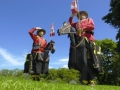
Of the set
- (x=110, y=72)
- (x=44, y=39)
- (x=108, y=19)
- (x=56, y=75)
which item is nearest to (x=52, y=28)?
(x=44, y=39)

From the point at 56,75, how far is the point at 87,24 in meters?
34.6

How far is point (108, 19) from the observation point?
2583cm

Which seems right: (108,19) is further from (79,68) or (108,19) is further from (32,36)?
(79,68)

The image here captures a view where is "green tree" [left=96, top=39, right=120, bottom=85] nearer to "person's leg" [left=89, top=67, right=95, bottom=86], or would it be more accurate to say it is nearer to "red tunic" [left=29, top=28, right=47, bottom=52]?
"red tunic" [left=29, top=28, right=47, bottom=52]

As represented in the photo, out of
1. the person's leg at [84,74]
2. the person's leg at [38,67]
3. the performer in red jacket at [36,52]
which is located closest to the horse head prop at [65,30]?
the person's leg at [84,74]

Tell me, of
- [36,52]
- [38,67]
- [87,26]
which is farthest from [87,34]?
[38,67]

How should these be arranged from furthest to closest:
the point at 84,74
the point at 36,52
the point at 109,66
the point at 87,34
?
the point at 109,66, the point at 36,52, the point at 87,34, the point at 84,74

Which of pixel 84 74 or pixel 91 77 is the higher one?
pixel 84 74

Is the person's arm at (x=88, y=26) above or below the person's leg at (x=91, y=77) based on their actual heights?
above

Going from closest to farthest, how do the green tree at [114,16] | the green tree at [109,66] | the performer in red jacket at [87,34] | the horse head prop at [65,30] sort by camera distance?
the horse head prop at [65,30], the performer in red jacket at [87,34], the green tree at [114,16], the green tree at [109,66]

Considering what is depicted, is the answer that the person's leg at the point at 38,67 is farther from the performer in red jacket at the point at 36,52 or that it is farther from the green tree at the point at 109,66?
the green tree at the point at 109,66

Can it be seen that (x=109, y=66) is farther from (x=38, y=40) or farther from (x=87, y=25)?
(x=87, y=25)

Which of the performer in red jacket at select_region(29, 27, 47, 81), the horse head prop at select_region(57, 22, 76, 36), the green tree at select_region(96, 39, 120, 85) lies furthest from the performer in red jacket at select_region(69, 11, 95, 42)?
the green tree at select_region(96, 39, 120, 85)

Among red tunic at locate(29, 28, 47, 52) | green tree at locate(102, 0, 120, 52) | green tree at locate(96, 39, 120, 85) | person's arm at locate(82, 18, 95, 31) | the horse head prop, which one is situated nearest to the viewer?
the horse head prop
